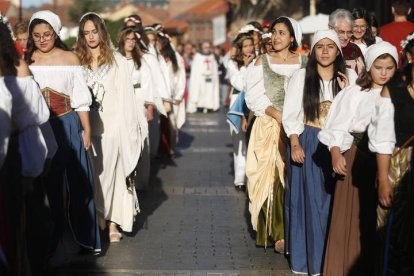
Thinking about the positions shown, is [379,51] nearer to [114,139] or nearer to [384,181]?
[384,181]

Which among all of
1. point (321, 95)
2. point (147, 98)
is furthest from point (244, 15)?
point (321, 95)

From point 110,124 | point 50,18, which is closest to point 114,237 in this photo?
point 110,124

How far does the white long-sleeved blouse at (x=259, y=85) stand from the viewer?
9.66 m

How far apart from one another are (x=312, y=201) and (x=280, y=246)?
1120mm

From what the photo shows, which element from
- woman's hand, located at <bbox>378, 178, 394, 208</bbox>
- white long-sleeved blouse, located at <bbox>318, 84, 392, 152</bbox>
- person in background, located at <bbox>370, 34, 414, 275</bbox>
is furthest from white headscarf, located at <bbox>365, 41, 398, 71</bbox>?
woman's hand, located at <bbox>378, 178, 394, 208</bbox>

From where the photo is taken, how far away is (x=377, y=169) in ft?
23.5

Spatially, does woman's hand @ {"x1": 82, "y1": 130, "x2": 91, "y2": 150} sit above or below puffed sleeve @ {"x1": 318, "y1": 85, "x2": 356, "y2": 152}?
below

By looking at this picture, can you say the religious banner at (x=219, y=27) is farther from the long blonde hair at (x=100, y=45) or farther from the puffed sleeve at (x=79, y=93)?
the puffed sleeve at (x=79, y=93)

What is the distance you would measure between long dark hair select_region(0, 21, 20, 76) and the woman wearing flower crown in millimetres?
2885

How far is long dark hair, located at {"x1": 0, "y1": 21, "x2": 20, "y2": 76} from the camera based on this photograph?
6.96 m

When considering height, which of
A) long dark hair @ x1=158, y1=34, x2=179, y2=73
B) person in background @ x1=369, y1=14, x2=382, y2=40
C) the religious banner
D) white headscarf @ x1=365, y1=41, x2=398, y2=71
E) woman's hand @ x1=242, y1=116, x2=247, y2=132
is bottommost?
the religious banner

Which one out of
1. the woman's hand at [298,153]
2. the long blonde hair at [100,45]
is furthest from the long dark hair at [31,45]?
the woman's hand at [298,153]

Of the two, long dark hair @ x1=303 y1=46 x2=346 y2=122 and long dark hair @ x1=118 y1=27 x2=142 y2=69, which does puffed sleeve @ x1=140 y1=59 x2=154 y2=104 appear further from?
long dark hair @ x1=303 y1=46 x2=346 y2=122

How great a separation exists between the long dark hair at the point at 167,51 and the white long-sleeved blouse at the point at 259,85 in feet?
24.6
